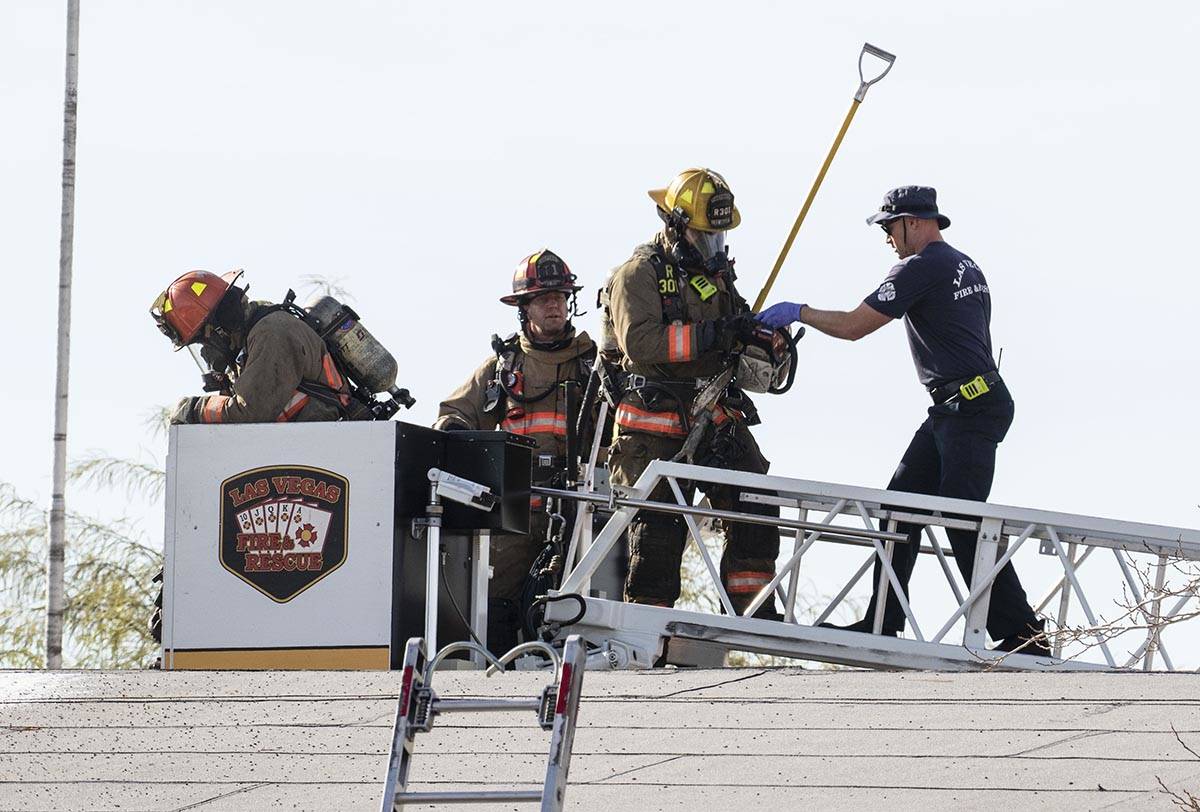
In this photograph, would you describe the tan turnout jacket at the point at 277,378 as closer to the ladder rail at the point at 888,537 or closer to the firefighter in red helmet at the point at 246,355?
the firefighter in red helmet at the point at 246,355

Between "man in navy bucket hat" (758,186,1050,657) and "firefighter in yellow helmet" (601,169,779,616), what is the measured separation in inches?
16.3

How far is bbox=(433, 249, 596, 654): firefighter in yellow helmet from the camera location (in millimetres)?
10641

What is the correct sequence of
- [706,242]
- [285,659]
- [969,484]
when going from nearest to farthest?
[285,659], [969,484], [706,242]

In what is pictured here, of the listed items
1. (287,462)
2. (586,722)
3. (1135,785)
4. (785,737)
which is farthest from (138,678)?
(1135,785)

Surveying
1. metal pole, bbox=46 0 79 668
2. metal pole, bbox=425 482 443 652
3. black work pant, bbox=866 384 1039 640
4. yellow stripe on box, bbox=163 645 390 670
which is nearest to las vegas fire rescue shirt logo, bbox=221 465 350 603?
yellow stripe on box, bbox=163 645 390 670

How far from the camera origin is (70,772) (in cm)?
657

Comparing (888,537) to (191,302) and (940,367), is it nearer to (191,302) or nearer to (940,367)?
(940,367)

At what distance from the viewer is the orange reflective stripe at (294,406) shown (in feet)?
33.0

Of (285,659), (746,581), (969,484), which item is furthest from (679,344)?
(285,659)

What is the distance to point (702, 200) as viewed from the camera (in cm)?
964

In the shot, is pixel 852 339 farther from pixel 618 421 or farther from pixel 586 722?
pixel 586 722

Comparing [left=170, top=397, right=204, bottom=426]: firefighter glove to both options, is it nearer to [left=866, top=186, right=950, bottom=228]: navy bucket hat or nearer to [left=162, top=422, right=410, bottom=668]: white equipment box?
[left=162, top=422, right=410, bottom=668]: white equipment box

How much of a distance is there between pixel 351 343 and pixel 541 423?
104 centimetres

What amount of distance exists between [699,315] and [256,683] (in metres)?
2.86
